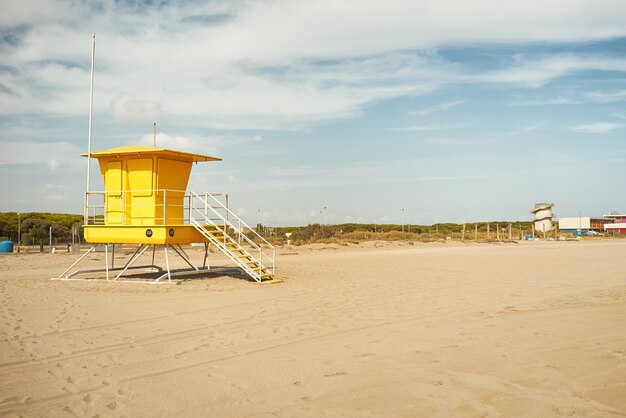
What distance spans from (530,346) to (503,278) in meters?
11.9

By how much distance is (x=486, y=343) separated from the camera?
891 centimetres

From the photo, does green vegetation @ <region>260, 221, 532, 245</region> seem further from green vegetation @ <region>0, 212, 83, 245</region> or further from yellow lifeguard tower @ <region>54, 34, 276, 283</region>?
yellow lifeguard tower @ <region>54, 34, 276, 283</region>

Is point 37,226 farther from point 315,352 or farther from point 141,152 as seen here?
point 315,352

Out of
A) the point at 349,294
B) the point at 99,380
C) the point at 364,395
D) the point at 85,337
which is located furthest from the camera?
the point at 349,294

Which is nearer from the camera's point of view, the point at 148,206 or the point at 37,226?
the point at 148,206

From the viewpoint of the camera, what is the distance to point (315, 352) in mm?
8445

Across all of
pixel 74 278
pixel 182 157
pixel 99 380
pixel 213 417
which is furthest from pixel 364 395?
pixel 74 278

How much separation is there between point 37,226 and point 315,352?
58.2 metres

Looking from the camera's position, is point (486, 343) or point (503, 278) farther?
point (503, 278)

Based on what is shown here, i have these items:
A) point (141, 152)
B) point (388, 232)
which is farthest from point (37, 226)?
point (141, 152)

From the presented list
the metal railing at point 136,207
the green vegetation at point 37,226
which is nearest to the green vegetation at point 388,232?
the green vegetation at point 37,226

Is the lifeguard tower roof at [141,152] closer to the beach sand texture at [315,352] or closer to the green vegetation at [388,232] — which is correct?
the beach sand texture at [315,352]

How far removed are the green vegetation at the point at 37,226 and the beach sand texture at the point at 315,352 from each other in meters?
42.6

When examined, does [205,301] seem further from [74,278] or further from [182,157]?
[74,278]
